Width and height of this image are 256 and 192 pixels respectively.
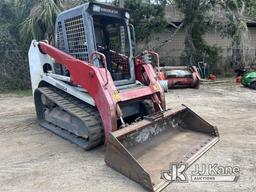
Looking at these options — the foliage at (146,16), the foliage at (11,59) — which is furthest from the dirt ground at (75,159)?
the foliage at (146,16)

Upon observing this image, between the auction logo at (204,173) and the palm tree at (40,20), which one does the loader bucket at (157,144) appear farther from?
the palm tree at (40,20)

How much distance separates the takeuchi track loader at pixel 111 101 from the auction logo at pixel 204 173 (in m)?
0.12

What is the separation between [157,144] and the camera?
484 cm

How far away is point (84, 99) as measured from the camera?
509 cm

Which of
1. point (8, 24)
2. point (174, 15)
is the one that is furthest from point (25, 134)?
point (174, 15)

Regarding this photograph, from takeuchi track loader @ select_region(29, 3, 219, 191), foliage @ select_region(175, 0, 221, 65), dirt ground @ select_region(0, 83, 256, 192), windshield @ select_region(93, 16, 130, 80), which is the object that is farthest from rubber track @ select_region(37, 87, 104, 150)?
foliage @ select_region(175, 0, 221, 65)

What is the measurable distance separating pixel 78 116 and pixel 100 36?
5.46 ft

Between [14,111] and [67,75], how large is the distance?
3.03 meters

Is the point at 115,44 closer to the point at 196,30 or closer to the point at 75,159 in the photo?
the point at 75,159

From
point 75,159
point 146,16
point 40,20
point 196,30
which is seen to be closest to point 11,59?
point 40,20

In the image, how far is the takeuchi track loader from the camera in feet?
14.4

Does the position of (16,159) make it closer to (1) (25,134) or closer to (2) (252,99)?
(1) (25,134)

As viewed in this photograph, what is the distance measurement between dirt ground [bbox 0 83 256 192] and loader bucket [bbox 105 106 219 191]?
134mm

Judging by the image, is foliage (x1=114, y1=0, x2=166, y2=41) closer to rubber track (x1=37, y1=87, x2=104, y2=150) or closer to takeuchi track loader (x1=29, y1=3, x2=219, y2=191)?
takeuchi track loader (x1=29, y1=3, x2=219, y2=191)
